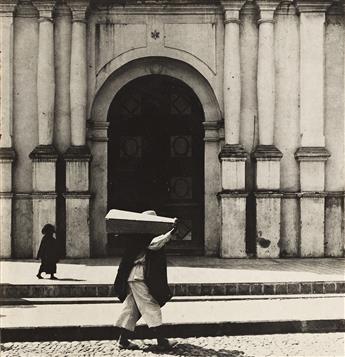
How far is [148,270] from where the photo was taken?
795cm

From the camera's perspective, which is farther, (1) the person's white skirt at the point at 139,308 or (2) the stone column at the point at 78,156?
(2) the stone column at the point at 78,156

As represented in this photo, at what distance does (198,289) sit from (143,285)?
3.07 metres

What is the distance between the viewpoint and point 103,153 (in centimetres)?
1514

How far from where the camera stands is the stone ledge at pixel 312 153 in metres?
14.8

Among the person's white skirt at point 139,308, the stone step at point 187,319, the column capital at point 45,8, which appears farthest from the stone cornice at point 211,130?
the person's white skirt at point 139,308

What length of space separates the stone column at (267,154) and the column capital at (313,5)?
53 centimetres

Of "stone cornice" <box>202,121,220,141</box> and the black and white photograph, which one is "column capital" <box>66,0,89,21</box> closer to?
the black and white photograph

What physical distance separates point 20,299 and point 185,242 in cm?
550

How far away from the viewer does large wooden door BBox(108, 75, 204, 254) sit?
1527 cm

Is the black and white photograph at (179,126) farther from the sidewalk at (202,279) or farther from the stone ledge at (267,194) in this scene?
the sidewalk at (202,279)

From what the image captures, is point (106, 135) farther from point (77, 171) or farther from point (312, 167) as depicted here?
point (312, 167)

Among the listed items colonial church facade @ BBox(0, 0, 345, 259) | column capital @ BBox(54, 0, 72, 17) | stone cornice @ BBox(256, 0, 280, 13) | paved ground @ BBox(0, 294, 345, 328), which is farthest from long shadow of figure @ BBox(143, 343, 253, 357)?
column capital @ BBox(54, 0, 72, 17)

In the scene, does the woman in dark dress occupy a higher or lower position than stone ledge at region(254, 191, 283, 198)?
lower

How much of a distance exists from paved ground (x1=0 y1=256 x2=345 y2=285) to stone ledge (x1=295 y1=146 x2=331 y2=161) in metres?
2.07
